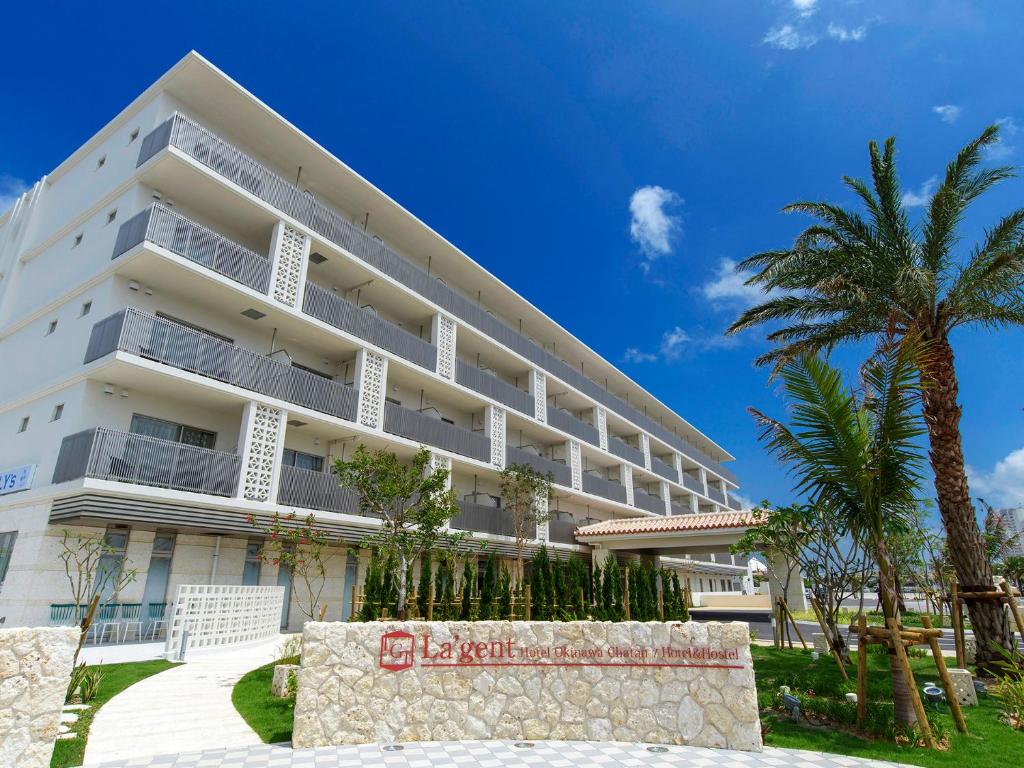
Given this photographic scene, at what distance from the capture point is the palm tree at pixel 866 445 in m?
8.82

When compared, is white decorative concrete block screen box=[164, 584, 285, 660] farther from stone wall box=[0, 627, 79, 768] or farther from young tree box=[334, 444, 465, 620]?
stone wall box=[0, 627, 79, 768]

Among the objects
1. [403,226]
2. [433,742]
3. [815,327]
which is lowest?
[433,742]

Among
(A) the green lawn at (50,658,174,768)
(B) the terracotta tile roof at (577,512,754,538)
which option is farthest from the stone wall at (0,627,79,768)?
(B) the terracotta tile roof at (577,512,754,538)

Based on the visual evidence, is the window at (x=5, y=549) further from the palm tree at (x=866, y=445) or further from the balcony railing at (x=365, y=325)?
the palm tree at (x=866, y=445)

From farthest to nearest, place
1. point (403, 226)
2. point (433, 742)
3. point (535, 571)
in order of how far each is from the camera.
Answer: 1. point (403, 226)
2. point (535, 571)
3. point (433, 742)

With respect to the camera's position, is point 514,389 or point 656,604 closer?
point 656,604

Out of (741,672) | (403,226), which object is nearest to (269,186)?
(403,226)

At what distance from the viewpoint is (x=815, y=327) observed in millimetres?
16062

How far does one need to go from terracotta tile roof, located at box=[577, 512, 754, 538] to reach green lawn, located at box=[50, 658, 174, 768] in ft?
62.1

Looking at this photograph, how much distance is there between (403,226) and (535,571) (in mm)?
14803

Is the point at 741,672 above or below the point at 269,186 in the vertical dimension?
below

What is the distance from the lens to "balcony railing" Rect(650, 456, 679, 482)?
4197 centimetres

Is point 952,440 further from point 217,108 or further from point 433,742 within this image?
point 217,108

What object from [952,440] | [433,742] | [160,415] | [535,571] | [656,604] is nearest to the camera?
[433,742]
